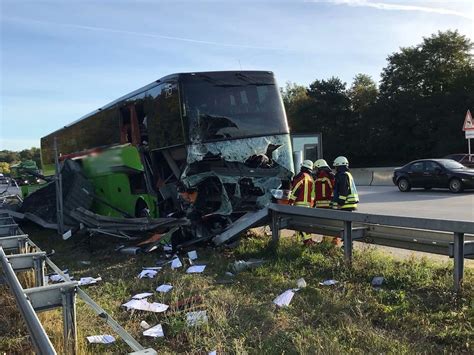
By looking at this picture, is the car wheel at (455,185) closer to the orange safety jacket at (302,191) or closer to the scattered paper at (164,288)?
the orange safety jacket at (302,191)

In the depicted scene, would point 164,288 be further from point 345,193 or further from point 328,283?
point 345,193

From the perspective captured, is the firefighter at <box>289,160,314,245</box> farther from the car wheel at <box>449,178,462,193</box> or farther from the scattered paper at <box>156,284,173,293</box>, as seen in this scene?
the car wheel at <box>449,178,462,193</box>

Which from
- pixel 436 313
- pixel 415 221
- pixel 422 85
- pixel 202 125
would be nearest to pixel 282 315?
pixel 436 313

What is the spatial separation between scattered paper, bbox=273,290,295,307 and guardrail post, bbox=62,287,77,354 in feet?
7.06

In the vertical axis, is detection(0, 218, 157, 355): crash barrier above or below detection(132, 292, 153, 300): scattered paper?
above

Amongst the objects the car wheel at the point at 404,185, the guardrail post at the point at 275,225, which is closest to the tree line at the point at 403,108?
the car wheel at the point at 404,185

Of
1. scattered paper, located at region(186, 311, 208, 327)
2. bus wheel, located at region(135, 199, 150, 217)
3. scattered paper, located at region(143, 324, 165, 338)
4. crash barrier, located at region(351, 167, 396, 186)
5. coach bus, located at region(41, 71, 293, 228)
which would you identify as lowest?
crash barrier, located at region(351, 167, 396, 186)

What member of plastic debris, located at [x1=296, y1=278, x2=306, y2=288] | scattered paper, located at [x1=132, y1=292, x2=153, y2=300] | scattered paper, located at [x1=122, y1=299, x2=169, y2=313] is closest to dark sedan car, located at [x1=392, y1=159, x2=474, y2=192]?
plastic debris, located at [x1=296, y1=278, x2=306, y2=288]

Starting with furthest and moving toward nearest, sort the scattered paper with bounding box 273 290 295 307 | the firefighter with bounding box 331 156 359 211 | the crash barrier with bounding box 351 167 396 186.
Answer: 1. the crash barrier with bounding box 351 167 396 186
2. the firefighter with bounding box 331 156 359 211
3. the scattered paper with bounding box 273 290 295 307

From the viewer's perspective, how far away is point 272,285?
5.70 metres

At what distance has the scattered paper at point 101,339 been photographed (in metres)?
4.08

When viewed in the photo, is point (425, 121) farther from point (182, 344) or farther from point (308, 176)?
point (182, 344)

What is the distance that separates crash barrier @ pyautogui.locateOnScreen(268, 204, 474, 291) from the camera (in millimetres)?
4855

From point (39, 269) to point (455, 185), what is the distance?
692 inches
